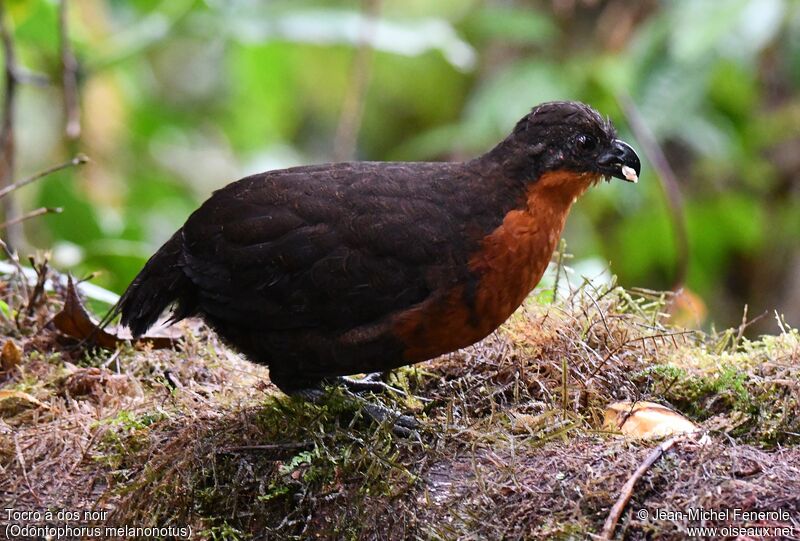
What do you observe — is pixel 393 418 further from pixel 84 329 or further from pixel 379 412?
pixel 84 329

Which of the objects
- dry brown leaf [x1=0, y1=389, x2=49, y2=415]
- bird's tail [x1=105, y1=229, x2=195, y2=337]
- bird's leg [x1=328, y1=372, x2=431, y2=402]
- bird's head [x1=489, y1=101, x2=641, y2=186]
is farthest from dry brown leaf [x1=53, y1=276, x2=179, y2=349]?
bird's head [x1=489, y1=101, x2=641, y2=186]

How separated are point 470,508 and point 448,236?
2.89ft

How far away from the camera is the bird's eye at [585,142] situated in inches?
123

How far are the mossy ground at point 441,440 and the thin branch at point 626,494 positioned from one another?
0.08 feet

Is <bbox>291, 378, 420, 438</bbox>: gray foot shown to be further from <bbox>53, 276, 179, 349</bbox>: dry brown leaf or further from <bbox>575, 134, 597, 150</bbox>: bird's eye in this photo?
<bbox>575, 134, 597, 150</bbox>: bird's eye

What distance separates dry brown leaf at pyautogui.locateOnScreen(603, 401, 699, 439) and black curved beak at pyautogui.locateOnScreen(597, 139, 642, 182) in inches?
29.7

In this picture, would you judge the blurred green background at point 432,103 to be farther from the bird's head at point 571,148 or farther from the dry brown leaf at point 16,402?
the bird's head at point 571,148

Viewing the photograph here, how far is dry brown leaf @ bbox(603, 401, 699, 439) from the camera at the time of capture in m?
2.78

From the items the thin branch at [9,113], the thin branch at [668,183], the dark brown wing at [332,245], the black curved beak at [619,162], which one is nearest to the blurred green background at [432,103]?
the thin branch at [9,113]

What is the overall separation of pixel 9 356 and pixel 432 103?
6.39m

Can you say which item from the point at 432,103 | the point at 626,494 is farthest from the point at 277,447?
the point at 432,103

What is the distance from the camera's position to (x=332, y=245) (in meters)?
3.01

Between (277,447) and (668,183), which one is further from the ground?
(668,183)

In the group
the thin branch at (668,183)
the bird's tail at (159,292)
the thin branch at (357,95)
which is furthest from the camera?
the thin branch at (357,95)
